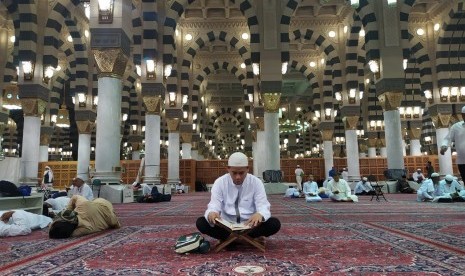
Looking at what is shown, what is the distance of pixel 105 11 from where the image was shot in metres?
7.34

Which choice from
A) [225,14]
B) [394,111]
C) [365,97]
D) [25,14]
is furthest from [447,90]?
[25,14]

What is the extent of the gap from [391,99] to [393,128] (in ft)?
2.86

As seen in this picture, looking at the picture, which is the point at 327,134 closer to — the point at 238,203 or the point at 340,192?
the point at 340,192

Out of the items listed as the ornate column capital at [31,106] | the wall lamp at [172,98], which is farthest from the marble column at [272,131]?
the ornate column capital at [31,106]

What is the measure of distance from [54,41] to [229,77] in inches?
542

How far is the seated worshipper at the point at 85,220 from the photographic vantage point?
Result: 3241mm

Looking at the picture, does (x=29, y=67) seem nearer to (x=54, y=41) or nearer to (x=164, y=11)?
(x=54, y=41)

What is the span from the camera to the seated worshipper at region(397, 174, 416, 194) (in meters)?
11.1

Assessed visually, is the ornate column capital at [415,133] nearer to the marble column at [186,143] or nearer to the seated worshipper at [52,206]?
the marble column at [186,143]

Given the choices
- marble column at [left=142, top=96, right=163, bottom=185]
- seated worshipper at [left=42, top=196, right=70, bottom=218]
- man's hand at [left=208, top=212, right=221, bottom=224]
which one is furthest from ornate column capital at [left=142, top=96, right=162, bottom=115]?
man's hand at [left=208, top=212, right=221, bottom=224]

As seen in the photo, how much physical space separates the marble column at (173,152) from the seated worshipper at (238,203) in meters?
11.7

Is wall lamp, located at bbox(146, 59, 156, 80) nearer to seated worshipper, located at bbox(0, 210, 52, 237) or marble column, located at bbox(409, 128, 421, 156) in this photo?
seated worshipper, located at bbox(0, 210, 52, 237)

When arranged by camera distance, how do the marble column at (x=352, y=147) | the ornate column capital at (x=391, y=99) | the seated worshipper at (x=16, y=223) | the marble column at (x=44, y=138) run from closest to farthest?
the seated worshipper at (x=16, y=223)
the ornate column capital at (x=391, y=99)
the marble column at (x=352, y=147)
the marble column at (x=44, y=138)

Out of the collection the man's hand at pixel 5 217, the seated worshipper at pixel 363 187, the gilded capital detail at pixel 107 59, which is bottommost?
the seated worshipper at pixel 363 187
